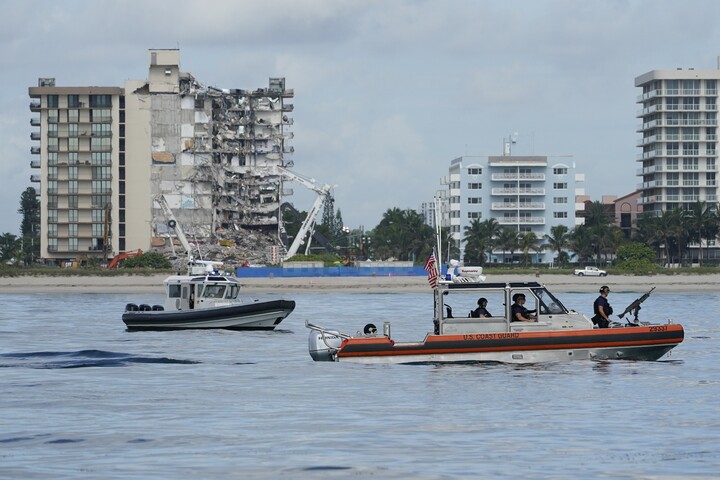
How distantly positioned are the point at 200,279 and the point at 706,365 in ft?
68.5

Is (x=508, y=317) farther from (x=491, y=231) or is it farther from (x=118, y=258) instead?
(x=491, y=231)

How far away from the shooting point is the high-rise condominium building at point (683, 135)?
17462 cm

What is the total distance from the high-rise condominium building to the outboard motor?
148 meters

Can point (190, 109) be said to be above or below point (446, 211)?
above

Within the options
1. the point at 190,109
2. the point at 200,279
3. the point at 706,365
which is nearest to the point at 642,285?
the point at 190,109

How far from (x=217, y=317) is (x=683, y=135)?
139m

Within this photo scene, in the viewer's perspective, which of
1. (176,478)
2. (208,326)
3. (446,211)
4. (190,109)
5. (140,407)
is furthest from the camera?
(446,211)

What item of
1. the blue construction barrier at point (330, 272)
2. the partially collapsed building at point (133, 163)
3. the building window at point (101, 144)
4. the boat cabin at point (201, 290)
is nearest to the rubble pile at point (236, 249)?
the partially collapsed building at point (133, 163)

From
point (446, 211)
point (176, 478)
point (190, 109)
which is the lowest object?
point (176, 478)

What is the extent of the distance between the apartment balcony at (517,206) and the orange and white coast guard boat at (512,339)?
458ft

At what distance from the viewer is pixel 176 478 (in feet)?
59.6

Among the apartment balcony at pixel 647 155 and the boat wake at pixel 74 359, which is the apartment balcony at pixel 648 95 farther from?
the boat wake at pixel 74 359

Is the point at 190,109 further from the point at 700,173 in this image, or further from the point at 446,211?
the point at 700,173

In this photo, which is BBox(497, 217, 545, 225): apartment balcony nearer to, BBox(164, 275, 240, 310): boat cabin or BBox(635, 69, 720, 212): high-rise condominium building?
BBox(635, 69, 720, 212): high-rise condominium building
